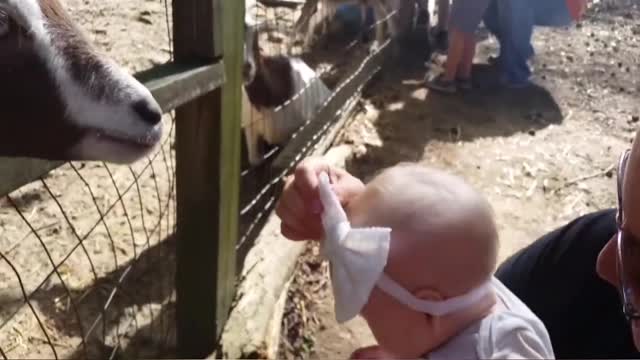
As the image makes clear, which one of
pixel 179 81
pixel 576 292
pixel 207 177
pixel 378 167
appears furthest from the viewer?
pixel 378 167

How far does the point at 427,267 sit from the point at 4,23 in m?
0.66

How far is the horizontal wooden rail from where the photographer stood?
4.58 feet

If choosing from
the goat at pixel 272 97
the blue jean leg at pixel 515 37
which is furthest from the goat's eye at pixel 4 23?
the blue jean leg at pixel 515 37

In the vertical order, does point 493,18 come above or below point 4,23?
below

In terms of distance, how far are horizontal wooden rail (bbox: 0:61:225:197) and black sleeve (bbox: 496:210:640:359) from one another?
2.64 feet

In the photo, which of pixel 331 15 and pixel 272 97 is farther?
pixel 331 15

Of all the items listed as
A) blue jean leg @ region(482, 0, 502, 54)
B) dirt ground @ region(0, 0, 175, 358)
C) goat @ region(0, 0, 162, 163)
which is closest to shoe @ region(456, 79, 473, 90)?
blue jean leg @ region(482, 0, 502, 54)

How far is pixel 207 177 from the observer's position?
8.12 feet

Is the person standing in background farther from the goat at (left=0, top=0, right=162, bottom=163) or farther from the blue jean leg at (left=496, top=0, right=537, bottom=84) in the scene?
the goat at (left=0, top=0, right=162, bottom=163)

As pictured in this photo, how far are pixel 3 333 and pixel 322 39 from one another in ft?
13.7

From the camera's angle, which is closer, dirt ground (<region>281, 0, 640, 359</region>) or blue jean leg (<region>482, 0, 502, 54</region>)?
dirt ground (<region>281, 0, 640, 359</region>)

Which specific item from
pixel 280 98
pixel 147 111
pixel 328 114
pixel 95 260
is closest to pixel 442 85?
pixel 328 114

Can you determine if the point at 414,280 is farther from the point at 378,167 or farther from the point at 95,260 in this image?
the point at 378,167

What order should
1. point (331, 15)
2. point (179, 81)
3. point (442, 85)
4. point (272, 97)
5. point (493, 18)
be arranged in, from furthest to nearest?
point (331, 15) < point (493, 18) < point (442, 85) < point (272, 97) < point (179, 81)
